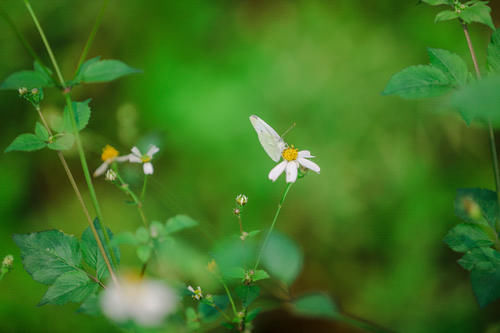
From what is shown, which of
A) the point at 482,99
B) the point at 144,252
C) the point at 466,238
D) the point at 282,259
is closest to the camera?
the point at 482,99

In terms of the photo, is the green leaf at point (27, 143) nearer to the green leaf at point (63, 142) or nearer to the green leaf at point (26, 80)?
the green leaf at point (63, 142)

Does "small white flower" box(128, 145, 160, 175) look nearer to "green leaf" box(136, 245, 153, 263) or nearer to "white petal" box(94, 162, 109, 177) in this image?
"white petal" box(94, 162, 109, 177)

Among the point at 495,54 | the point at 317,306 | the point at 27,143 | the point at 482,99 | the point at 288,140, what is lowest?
the point at 317,306

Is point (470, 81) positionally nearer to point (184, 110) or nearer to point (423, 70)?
point (423, 70)

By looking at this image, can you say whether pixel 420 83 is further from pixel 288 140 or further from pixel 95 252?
pixel 288 140

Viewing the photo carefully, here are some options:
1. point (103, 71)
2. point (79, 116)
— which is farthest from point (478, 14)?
point (79, 116)

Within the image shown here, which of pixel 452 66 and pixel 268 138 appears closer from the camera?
pixel 452 66

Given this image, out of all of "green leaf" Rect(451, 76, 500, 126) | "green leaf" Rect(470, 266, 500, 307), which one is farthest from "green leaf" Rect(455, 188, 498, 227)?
"green leaf" Rect(451, 76, 500, 126)
